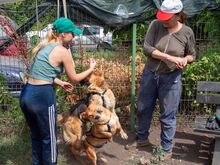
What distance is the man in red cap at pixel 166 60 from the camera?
14.6 ft

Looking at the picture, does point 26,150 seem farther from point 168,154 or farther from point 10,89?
point 168,154

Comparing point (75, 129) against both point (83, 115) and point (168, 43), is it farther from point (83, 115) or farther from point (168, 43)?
point (168, 43)

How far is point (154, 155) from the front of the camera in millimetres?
5008

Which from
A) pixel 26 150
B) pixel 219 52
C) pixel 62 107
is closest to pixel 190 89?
pixel 219 52

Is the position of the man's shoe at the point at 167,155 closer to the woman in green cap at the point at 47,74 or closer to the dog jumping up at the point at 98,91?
the dog jumping up at the point at 98,91

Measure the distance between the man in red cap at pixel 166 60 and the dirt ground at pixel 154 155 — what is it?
0.25 meters

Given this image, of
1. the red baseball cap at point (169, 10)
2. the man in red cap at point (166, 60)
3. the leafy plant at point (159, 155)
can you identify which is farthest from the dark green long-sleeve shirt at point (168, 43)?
the leafy plant at point (159, 155)

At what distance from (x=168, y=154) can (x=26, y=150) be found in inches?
A: 72.1

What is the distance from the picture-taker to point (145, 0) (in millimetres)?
5855

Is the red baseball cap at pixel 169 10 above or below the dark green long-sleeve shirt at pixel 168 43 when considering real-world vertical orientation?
above

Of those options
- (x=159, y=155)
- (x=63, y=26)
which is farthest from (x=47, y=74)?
(x=159, y=155)

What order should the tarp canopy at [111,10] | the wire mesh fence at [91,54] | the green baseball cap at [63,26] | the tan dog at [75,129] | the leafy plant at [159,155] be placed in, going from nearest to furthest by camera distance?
the green baseball cap at [63,26], the tan dog at [75,129], the leafy plant at [159,155], the wire mesh fence at [91,54], the tarp canopy at [111,10]

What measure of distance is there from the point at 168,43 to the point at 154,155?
1.47 metres

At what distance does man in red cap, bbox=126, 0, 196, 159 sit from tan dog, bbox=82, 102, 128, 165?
0.68m
